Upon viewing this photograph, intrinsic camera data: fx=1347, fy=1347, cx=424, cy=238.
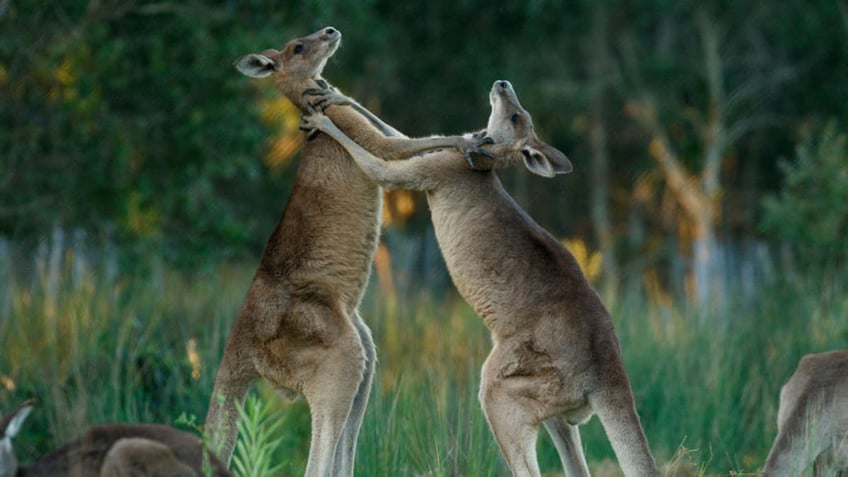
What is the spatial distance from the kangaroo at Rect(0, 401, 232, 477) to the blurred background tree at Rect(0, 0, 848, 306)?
8170mm

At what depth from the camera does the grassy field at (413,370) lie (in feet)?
24.0

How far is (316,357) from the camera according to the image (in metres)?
6.09

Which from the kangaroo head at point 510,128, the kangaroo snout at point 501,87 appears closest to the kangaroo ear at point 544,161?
the kangaroo head at point 510,128

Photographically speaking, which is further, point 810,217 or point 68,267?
point 810,217

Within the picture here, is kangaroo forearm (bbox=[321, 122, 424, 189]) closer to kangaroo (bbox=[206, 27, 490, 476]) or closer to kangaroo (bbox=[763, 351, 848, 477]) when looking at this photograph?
kangaroo (bbox=[206, 27, 490, 476])

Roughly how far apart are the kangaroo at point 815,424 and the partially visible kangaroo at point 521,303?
816 millimetres

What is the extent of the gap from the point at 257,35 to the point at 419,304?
3169mm

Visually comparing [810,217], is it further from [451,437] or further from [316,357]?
[316,357]

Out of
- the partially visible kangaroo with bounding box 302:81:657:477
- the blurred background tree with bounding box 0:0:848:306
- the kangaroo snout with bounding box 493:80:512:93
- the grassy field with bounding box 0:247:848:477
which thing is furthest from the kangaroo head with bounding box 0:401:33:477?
the blurred background tree with bounding box 0:0:848:306

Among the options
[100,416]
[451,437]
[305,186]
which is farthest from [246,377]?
[100,416]

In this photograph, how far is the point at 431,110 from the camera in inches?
1126

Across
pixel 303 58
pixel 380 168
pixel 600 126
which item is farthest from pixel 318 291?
pixel 600 126

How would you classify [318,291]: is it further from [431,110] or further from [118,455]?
[431,110]

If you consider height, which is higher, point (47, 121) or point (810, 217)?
point (47, 121)
